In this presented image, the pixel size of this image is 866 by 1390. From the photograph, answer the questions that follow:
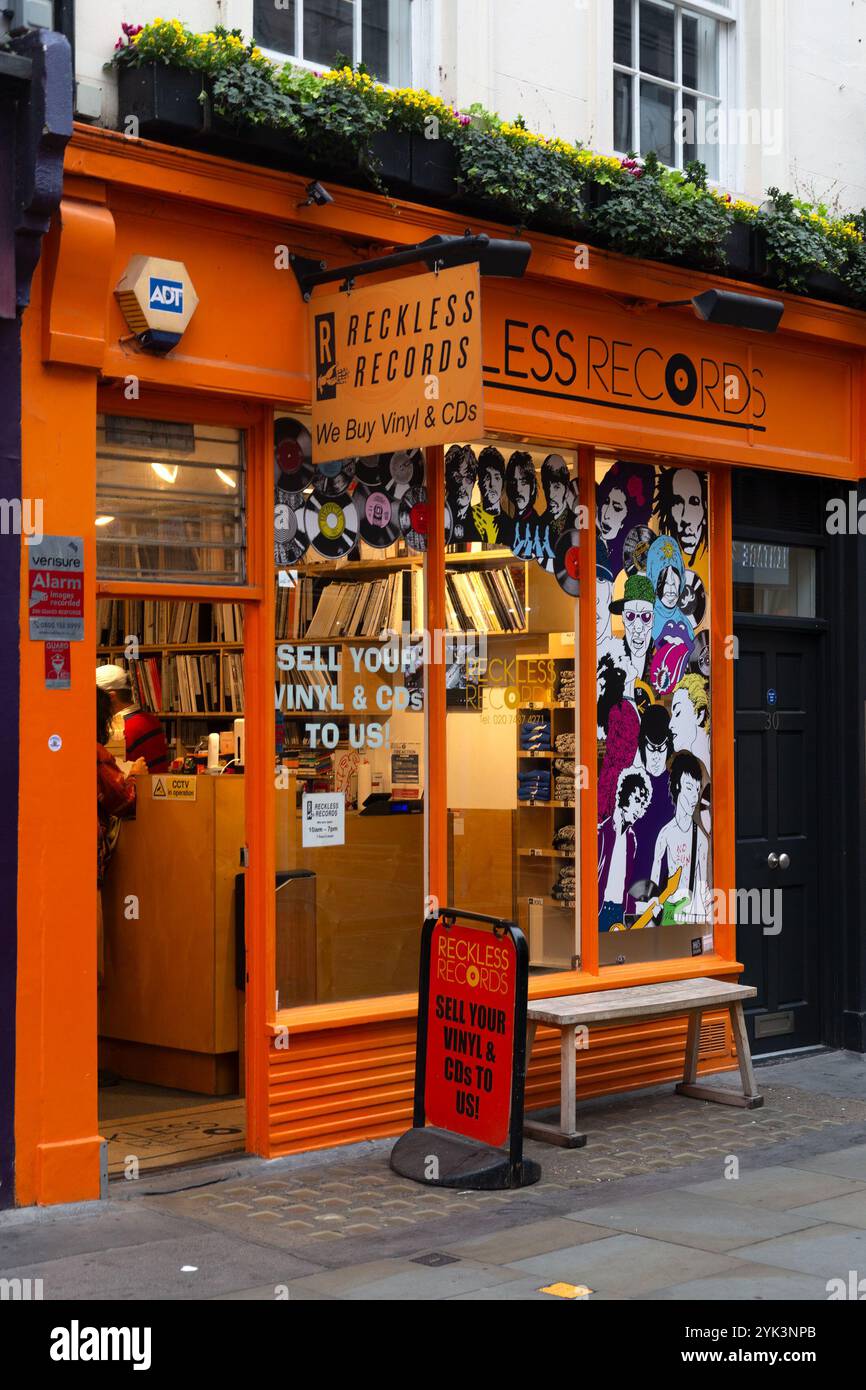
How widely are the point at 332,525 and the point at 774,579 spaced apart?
358cm

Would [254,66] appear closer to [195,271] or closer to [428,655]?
[195,271]

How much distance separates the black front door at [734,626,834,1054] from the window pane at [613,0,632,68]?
11.7 feet

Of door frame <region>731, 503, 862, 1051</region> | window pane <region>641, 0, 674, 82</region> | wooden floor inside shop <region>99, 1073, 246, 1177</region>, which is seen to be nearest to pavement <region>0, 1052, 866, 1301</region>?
wooden floor inside shop <region>99, 1073, 246, 1177</region>

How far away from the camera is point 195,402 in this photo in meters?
7.70

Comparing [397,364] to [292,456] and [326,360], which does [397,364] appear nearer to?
[326,360]

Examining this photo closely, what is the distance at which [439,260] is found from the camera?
7.43 meters

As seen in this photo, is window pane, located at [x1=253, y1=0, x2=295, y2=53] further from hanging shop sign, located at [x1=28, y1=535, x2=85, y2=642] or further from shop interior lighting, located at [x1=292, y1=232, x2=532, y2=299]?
hanging shop sign, located at [x1=28, y1=535, x2=85, y2=642]

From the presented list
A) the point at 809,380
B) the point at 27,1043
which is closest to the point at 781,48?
the point at 809,380

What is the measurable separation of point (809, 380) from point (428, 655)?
355 centimetres

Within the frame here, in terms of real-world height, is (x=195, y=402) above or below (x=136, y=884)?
above

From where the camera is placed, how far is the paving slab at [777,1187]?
279 inches

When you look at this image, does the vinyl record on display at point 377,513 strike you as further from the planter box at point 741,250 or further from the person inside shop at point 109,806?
the planter box at point 741,250

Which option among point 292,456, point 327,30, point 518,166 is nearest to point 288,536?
point 292,456

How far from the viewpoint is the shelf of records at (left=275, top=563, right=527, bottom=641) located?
321 inches
